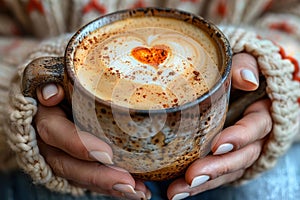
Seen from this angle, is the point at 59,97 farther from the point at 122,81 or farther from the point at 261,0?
the point at 261,0

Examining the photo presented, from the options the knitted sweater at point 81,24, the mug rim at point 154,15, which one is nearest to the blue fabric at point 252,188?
the knitted sweater at point 81,24

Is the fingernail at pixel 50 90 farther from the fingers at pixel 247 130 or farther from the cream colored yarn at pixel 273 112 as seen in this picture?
the fingers at pixel 247 130

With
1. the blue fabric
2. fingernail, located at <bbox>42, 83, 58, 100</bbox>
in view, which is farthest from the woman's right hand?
the blue fabric

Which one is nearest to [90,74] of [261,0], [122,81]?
[122,81]

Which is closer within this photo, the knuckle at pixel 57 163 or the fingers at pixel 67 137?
the fingers at pixel 67 137

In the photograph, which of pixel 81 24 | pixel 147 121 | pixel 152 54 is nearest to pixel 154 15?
pixel 152 54

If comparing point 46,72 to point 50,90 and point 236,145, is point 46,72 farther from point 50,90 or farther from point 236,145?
point 236,145

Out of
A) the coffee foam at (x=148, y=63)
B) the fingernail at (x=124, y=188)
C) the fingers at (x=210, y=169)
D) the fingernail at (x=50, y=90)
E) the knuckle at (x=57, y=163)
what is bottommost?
the knuckle at (x=57, y=163)

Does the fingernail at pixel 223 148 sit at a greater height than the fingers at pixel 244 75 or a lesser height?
lesser

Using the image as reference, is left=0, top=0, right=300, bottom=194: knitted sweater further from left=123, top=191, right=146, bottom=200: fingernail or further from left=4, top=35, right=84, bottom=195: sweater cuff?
left=123, top=191, right=146, bottom=200: fingernail
